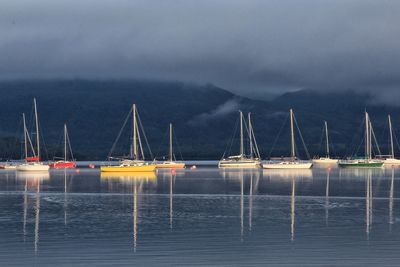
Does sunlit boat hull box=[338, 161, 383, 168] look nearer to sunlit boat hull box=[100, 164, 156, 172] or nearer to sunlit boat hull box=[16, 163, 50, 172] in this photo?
sunlit boat hull box=[100, 164, 156, 172]

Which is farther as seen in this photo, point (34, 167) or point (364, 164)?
point (364, 164)

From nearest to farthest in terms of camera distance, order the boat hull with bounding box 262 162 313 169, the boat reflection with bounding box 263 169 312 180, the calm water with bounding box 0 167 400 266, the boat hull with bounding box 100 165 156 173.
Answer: the calm water with bounding box 0 167 400 266
the boat reflection with bounding box 263 169 312 180
the boat hull with bounding box 100 165 156 173
the boat hull with bounding box 262 162 313 169

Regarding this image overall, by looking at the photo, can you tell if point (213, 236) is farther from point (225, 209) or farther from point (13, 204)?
point (13, 204)

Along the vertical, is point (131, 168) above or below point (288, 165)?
below

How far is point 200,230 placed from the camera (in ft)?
158

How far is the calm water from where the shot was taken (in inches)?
1497

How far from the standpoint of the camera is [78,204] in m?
69.1

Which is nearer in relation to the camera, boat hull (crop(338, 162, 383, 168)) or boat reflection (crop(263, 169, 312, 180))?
boat reflection (crop(263, 169, 312, 180))

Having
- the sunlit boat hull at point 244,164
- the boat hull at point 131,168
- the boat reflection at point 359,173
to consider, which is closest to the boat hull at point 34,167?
the boat hull at point 131,168

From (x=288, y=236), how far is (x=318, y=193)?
131ft

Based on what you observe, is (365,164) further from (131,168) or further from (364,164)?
(131,168)

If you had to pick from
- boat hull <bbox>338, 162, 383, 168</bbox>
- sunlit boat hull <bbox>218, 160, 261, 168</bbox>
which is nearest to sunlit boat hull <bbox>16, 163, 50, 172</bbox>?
sunlit boat hull <bbox>218, 160, 261, 168</bbox>

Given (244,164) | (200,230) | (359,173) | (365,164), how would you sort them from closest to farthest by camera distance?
(200,230) < (359,173) < (365,164) < (244,164)

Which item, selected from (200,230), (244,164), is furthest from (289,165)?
(200,230)
